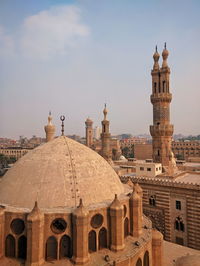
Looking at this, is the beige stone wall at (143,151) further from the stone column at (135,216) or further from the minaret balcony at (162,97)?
the stone column at (135,216)

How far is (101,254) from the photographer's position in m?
13.3

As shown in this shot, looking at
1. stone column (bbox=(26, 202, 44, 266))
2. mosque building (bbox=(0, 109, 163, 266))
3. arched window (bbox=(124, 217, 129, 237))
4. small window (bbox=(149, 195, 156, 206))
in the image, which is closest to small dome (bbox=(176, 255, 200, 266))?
mosque building (bbox=(0, 109, 163, 266))

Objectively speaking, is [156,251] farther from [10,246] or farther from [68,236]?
[10,246]

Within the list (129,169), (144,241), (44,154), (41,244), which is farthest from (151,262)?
(129,169)

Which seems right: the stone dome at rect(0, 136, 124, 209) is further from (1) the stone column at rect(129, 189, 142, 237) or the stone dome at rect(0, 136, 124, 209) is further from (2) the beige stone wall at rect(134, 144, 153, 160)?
(2) the beige stone wall at rect(134, 144, 153, 160)

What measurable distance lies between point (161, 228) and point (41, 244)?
17936 mm

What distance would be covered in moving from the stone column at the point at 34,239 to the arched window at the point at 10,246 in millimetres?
1499

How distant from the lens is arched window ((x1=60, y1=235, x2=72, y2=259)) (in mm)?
12898

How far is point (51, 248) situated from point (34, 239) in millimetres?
1439

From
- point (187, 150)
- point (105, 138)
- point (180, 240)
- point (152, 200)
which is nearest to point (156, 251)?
point (180, 240)

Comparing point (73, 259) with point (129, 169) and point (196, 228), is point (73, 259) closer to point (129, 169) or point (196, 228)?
point (196, 228)

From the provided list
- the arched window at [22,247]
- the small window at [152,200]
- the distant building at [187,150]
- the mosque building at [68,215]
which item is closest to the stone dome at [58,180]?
the mosque building at [68,215]

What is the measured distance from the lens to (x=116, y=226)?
44.3 feet

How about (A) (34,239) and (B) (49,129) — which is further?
(B) (49,129)
